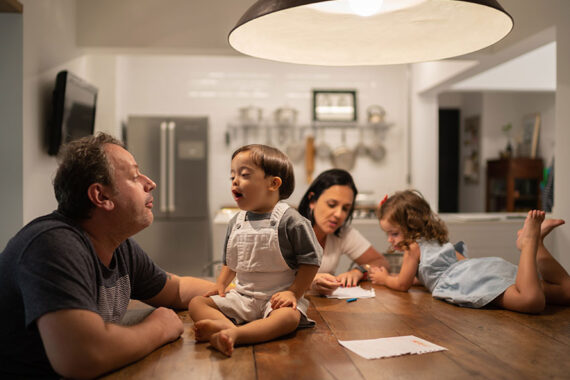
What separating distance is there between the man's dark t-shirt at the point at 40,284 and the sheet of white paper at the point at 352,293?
93 centimetres

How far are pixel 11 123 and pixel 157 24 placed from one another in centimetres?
124

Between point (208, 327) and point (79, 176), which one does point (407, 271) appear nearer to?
point (208, 327)

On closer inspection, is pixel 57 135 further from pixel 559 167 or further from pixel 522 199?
pixel 522 199

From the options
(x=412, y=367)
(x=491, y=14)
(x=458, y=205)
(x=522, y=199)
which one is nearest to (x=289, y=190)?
(x=412, y=367)

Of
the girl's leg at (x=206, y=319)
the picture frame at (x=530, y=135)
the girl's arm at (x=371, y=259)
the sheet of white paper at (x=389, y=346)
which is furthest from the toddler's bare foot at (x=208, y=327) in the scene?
the picture frame at (x=530, y=135)

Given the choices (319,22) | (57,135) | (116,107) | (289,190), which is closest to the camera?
(319,22)

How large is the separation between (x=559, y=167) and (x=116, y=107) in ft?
13.4

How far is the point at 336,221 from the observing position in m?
2.11

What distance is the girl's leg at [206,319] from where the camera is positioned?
1.28m

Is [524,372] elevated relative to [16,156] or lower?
lower

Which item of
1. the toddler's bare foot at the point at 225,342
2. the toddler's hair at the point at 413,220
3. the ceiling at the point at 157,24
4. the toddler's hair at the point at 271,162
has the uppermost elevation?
the ceiling at the point at 157,24

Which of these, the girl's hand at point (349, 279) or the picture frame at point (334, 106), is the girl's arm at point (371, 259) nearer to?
the girl's hand at point (349, 279)

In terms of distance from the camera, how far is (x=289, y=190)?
4.98ft

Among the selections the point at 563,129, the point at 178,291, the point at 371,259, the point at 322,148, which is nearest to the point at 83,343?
the point at 178,291
